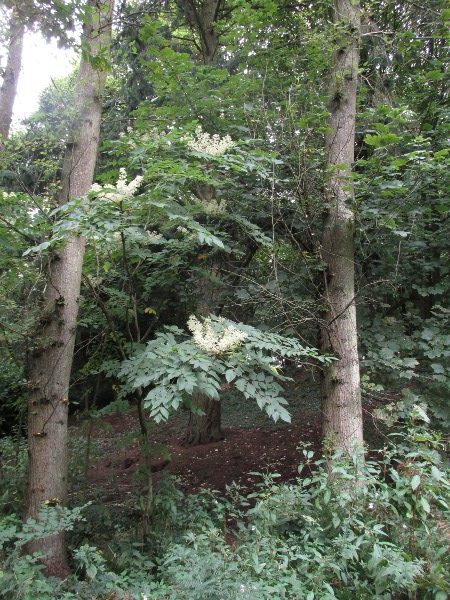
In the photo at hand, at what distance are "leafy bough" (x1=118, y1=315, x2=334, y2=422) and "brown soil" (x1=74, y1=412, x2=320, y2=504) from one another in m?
2.10

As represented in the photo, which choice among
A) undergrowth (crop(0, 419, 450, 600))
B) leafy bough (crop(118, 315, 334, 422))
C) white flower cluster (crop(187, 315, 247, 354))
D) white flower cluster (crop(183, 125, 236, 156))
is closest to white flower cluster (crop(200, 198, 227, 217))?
white flower cluster (crop(183, 125, 236, 156))

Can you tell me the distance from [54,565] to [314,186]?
3.91 m

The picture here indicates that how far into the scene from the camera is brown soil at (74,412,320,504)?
209 inches

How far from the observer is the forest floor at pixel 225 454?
17.1ft

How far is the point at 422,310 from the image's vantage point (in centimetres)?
485

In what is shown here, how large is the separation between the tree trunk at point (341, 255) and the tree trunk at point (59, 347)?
2248 mm

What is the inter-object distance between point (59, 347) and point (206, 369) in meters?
1.82

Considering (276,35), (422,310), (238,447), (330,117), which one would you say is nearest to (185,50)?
(276,35)

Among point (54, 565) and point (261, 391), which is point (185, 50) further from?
point (54, 565)

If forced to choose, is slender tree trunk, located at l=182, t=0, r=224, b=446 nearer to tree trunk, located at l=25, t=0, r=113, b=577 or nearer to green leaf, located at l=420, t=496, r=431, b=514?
tree trunk, located at l=25, t=0, r=113, b=577

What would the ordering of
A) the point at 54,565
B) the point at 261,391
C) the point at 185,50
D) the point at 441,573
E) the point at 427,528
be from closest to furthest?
the point at 441,573, the point at 427,528, the point at 261,391, the point at 54,565, the point at 185,50

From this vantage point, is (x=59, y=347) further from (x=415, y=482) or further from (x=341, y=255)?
(x=415, y=482)

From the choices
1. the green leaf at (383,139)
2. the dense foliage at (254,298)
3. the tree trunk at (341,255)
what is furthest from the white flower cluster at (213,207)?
the green leaf at (383,139)

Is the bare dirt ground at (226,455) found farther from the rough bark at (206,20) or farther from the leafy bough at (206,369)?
the rough bark at (206,20)
